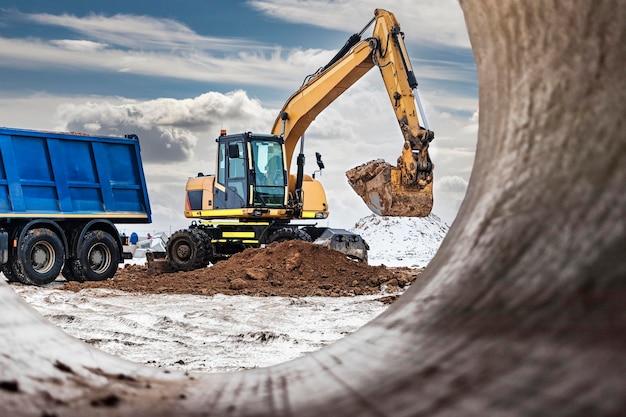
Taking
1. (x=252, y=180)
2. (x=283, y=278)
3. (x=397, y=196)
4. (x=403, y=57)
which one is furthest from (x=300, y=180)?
(x=283, y=278)

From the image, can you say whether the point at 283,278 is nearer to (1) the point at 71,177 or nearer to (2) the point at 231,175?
(2) the point at 231,175

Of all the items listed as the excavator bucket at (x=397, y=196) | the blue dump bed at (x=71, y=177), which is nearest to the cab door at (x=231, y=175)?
the blue dump bed at (x=71, y=177)

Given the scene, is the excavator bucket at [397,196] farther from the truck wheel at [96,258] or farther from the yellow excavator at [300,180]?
the truck wheel at [96,258]

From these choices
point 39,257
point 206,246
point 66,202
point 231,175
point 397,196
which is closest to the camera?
point 39,257

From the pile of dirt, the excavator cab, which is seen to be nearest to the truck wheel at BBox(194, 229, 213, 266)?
the excavator cab

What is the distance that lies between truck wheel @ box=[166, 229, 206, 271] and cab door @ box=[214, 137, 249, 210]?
2.58ft

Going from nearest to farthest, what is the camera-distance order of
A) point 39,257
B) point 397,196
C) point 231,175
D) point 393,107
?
point 39,257 → point 397,196 → point 231,175 → point 393,107

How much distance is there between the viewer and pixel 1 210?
11.1m

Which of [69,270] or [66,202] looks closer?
[66,202]

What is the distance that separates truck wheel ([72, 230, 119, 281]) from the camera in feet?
40.1

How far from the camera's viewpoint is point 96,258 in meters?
12.7

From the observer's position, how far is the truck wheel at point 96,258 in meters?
12.2

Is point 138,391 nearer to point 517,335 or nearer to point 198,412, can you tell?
point 198,412

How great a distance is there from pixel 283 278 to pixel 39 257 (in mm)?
4448
